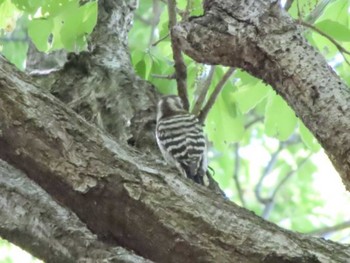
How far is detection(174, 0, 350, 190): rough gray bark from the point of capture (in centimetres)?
191

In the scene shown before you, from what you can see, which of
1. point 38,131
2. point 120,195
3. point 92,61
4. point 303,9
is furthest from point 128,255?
point 92,61

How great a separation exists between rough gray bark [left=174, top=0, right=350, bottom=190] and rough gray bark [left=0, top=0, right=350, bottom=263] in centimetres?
30

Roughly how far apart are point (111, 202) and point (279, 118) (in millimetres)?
Result: 1276

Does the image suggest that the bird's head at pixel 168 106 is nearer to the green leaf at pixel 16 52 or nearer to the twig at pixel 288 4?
the twig at pixel 288 4

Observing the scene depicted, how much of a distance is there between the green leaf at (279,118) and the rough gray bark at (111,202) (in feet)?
3.48

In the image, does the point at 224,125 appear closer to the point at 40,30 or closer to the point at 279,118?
the point at 279,118

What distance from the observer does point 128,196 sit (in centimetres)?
188

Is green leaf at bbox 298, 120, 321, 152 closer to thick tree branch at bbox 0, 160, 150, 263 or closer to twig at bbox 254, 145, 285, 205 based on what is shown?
thick tree branch at bbox 0, 160, 150, 263

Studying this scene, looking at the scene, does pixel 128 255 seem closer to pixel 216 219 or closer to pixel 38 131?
pixel 216 219

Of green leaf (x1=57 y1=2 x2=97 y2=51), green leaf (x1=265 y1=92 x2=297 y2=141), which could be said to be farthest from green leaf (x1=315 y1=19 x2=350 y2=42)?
green leaf (x1=57 y1=2 x2=97 y2=51)

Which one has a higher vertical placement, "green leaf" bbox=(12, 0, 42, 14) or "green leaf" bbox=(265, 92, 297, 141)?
"green leaf" bbox=(12, 0, 42, 14)

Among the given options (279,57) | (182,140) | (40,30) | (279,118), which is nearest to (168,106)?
(182,140)

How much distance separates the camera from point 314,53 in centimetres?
206

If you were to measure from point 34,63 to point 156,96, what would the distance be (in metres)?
Result: 0.72
